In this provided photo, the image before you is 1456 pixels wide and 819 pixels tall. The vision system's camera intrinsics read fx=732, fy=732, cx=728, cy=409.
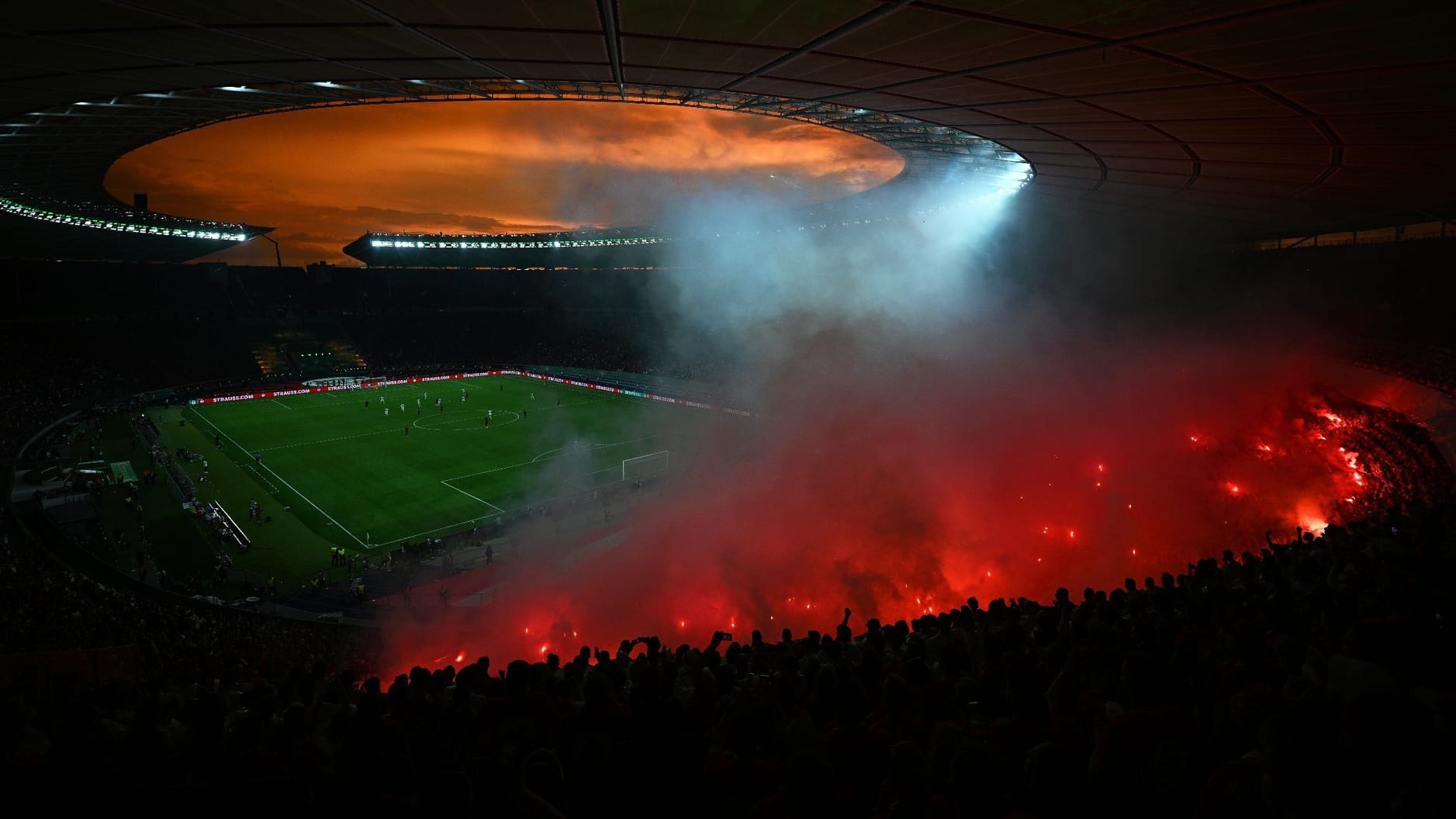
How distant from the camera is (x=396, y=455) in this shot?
32312mm

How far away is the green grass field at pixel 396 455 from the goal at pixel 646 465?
558mm

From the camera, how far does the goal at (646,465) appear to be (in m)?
28.2

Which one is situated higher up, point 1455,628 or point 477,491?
point 1455,628

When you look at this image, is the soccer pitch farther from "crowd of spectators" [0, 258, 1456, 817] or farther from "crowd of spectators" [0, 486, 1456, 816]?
"crowd of spectators" [0, 486, 1456, 816]

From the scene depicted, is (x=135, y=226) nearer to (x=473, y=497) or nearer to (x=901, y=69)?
(x=473, y=497)

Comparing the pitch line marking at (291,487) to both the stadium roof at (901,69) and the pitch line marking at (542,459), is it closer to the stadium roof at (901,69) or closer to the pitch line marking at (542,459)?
the pitch line marking at (542,459)

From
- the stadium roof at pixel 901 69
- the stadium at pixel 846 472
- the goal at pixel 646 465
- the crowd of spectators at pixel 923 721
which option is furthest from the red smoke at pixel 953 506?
the crowd of spectators at pixel 923 721

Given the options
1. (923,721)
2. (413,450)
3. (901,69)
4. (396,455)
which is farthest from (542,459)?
(923,721)

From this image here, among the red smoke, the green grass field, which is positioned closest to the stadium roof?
the red smoke

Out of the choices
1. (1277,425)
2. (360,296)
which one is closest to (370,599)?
(1277,425)

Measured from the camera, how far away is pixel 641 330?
6294 centimetres

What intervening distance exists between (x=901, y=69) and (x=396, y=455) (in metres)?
29.9

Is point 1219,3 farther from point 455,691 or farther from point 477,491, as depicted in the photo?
point 477,491

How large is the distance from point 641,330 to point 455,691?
2308 inches
